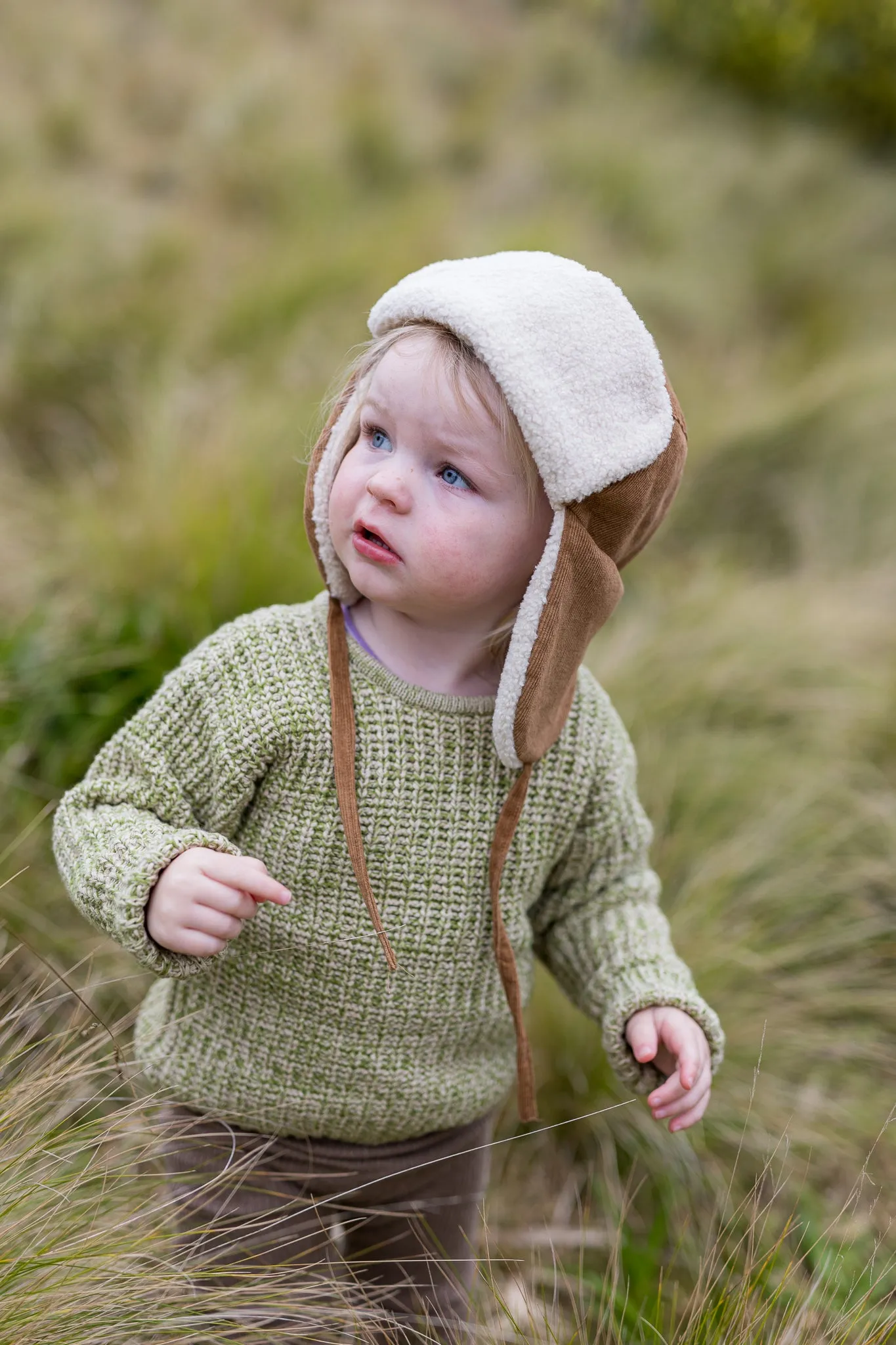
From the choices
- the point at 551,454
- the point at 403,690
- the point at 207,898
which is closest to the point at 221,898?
the point at 207,898

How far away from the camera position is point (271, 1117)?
1527 mm

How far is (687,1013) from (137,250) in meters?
4.27

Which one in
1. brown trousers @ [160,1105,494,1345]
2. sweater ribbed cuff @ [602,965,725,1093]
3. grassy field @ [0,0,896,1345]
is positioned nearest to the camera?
brown trousers @ [160,1105,494,1345]

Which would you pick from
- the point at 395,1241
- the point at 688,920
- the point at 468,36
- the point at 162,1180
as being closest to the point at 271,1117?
the point at 162,1180

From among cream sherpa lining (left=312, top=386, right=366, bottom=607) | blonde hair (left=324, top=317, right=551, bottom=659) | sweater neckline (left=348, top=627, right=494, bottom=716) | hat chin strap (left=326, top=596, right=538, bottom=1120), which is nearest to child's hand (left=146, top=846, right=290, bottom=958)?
hat chin strap (left=326, top=596, right=538, bottom=1120)

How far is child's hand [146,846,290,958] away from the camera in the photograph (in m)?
1.23

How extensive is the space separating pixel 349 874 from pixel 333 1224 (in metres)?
0.55

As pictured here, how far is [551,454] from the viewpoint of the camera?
128 cm

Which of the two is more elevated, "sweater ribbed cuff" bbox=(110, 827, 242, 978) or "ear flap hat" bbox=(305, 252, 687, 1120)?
"ear flap hat" bbox=(305, 252, 687, 1120)

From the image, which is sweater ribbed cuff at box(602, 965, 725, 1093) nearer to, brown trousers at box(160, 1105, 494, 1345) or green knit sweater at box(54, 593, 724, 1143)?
green knit sweater at box(54, 593, 724, 1143)

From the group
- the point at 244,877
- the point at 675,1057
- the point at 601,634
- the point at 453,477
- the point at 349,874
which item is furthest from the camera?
the point at 601,634

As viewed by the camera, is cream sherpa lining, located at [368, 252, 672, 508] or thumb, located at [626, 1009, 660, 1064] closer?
cream sherpa lining, located at [368, 252, 672, 508]

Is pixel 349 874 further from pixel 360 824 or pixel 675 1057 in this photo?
pixel 675 1057

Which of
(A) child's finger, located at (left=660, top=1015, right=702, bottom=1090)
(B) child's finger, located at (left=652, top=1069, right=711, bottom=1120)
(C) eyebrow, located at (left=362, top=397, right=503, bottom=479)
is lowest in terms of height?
(B) child's finger, located at (left=652, top=1069, right=711, bottom=1120)
